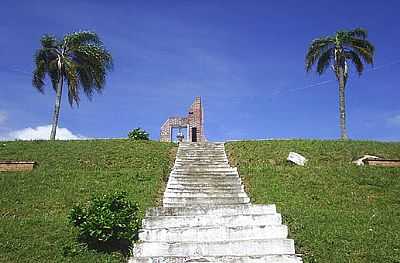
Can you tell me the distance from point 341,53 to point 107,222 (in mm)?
23208

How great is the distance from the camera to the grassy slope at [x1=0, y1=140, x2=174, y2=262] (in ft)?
25.9

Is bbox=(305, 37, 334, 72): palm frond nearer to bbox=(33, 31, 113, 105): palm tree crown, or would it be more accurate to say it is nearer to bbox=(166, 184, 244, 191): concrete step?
bbox=(33, 31, 113, 105): palm tree crown

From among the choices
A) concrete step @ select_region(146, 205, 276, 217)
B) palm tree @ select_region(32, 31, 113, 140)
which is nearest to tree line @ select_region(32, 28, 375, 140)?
palm tree @ select_region(32, 31, 113, 140)

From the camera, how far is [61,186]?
12875mm

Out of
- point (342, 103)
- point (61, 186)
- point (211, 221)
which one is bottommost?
point (211, 221)

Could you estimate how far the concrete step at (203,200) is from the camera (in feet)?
39.1

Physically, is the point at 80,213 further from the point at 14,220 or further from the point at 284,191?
the point at 284,191

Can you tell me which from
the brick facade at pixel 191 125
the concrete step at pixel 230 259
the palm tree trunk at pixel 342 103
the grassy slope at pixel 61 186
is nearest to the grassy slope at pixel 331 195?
the concrete step at pixel 230 259

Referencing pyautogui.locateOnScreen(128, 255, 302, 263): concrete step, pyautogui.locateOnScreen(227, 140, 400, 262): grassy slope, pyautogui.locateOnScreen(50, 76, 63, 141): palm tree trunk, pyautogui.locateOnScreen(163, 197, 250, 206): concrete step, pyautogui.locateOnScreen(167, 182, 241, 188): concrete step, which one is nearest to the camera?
pyautogui.locateOnScreen(128, 255, 302, 263): concrete step

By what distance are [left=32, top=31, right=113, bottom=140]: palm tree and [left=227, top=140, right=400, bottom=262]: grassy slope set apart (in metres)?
10.0

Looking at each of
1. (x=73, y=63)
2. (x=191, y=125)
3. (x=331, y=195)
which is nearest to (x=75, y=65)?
(x=73, y=63)

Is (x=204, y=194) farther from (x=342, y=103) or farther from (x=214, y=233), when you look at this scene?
(x=342, y=103)

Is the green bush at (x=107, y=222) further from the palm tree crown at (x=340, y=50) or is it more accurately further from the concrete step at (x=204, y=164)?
the palm tree crown at (x=340, y=50)

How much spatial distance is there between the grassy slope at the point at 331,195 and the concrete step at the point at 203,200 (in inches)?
15.7
